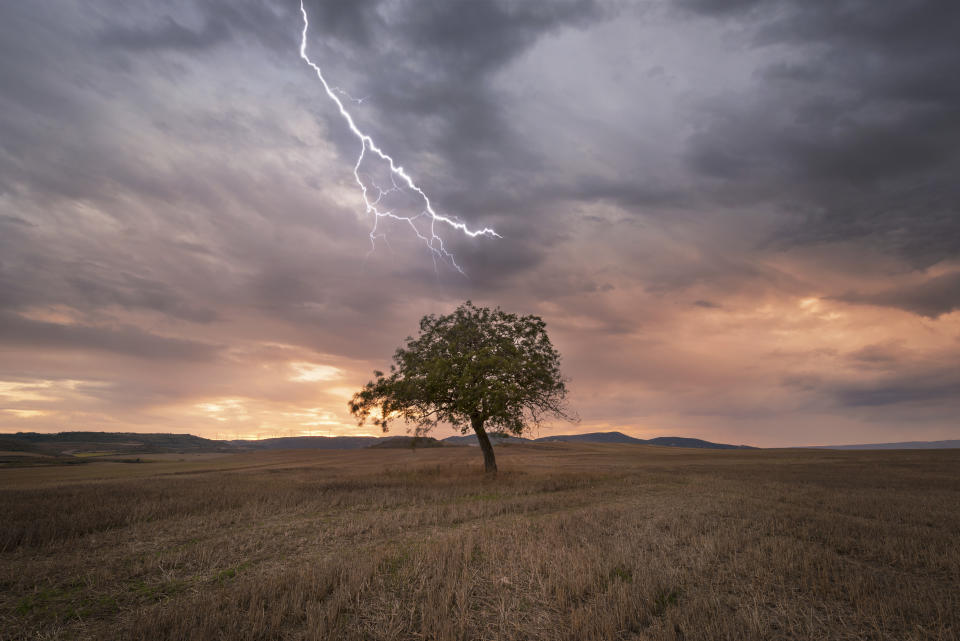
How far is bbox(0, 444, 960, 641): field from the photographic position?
6.59 m

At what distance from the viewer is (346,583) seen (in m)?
8.02

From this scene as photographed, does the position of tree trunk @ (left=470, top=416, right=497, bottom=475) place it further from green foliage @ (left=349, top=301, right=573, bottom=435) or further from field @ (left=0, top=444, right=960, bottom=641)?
field @ (left=0, top=444, right=960, bottom=641)

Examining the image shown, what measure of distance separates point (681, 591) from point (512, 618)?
3.24 metres

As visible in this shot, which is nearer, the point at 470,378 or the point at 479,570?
the point at 479,570

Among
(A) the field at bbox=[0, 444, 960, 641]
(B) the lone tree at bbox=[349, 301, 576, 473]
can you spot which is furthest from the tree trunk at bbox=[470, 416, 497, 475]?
(A) the field at bbox=[0, 444, 960, 641]

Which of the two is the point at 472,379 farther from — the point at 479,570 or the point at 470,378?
the point at 479,570

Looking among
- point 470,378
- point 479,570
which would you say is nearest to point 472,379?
point 470,378

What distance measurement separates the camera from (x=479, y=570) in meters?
8.93

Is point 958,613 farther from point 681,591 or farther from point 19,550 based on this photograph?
point 19,550

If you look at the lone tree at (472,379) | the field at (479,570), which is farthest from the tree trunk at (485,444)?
the field at (479,570)

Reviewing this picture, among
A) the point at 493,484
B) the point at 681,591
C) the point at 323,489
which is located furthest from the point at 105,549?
the point at 493,484

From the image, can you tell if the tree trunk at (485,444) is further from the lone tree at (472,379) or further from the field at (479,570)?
the field at (479,570)

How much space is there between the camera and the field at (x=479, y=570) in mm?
6586

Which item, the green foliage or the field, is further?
the green foliage
